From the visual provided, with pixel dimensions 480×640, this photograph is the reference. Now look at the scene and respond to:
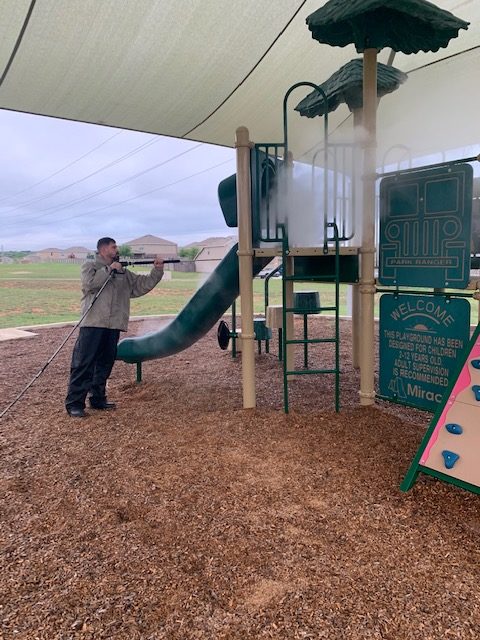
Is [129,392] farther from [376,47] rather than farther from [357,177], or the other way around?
[376,47]

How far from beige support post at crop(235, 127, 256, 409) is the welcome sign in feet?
3.76

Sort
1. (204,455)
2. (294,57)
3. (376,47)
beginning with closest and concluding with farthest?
(204,455), (376,47), (294,57)

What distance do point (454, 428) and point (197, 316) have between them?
2.97 meters

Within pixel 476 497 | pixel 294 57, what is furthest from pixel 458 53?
pixel 476 497

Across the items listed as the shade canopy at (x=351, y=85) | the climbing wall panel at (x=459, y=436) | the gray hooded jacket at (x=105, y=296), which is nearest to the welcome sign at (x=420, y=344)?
the climbing wall panel at (x=459, y=436)

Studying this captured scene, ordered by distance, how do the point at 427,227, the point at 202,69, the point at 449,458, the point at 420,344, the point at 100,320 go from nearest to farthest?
the point at 449,458, the point at 427,227, the point at 420,344, the point at 100,320, the point at 202,69

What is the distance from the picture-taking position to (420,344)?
3.61 metres

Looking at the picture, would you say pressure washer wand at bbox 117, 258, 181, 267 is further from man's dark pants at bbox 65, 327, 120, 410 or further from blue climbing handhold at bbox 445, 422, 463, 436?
blue climbing handhold at bbox 445, 422, 463, 436

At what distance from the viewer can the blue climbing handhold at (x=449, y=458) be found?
8.00 feet

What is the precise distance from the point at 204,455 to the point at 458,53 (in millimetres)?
6454

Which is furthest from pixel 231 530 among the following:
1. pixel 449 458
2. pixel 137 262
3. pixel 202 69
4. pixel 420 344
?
pixel 202 69

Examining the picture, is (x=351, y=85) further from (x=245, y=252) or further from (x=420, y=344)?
(x=420, y=344)

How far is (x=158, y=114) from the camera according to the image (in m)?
7.73

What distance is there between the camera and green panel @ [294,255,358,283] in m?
4.07
